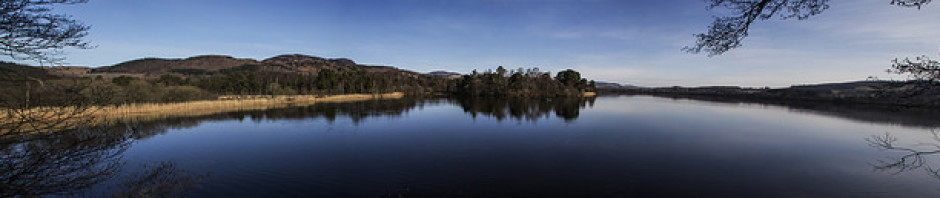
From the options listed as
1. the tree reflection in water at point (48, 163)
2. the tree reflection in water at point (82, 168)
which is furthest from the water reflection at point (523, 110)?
the tree reflection in water at point (48, 163)

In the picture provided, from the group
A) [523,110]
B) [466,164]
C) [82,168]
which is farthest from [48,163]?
[523,110]

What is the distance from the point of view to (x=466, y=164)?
1092cm

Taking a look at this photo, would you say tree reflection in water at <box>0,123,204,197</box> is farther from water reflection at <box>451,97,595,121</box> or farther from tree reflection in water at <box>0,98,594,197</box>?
water reflection at <box>451,97,595,121</box>

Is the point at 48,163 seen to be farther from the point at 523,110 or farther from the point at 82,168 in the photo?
the point at 523,110

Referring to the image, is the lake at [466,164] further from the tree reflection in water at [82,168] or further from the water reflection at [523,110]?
the water reflection at [523,110]

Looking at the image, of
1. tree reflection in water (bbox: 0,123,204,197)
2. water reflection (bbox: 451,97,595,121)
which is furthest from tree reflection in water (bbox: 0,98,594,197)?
water reflection (bbox: 451,97,595,121)

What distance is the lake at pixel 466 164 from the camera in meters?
7.23

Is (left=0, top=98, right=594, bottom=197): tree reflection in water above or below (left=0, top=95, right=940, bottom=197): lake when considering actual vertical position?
above

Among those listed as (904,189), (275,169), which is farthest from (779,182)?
(275,169)

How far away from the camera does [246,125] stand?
68.8 feet

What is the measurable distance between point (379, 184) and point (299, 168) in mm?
3309

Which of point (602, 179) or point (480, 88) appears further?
point (480, 88)

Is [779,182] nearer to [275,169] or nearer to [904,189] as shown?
[904,189]

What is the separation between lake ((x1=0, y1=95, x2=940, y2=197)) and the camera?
7.23m
